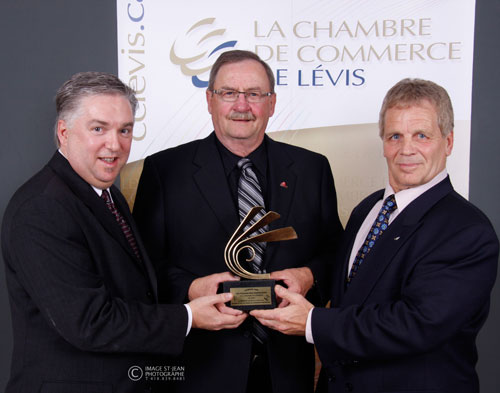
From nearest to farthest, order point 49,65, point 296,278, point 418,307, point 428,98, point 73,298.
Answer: point 73,298
point 418,307
point 428,98
point 296,278
point 49,65

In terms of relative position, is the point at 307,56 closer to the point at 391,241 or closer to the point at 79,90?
the point at 391,241

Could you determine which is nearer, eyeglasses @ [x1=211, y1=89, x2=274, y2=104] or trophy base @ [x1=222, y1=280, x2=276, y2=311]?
trophy base @ [x1=222, y1=280, x2=276, y2=311]

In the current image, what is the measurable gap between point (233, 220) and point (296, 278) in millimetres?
417

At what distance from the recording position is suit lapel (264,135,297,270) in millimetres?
2605

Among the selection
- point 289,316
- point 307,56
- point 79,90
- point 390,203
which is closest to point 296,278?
point 289,316

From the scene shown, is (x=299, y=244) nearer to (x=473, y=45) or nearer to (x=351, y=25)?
(x=351, y=25)

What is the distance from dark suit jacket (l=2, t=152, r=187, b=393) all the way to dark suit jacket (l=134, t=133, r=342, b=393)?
17.3 inches

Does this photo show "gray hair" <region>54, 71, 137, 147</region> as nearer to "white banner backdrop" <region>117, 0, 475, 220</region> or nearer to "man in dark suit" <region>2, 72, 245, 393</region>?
"man in dark suit" <region>2, 72, 245, 393</region>

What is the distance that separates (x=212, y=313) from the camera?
221cm

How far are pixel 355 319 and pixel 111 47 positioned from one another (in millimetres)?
2824

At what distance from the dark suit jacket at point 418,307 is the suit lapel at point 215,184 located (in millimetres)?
657

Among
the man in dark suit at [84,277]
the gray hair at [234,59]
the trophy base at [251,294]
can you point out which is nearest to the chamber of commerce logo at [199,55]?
the gray hair at [234,59]

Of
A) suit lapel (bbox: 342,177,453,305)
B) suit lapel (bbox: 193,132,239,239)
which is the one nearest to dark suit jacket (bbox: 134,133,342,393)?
suit lapel (bbox: 193,132,239,239)

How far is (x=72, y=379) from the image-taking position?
1976mm
